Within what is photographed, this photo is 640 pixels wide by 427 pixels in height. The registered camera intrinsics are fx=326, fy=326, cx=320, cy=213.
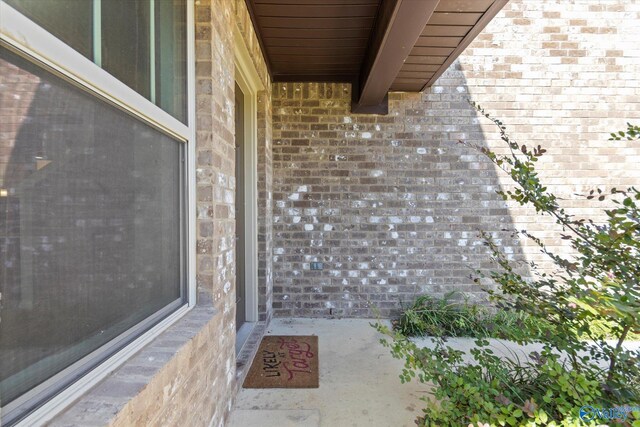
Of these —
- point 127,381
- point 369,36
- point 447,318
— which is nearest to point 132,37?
point 127,381

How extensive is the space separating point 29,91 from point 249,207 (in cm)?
259

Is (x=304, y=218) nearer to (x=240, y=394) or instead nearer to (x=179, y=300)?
(x=240, y=394)

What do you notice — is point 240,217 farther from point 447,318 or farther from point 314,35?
point 447,318

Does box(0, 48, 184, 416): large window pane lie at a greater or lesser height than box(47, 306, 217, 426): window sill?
greater

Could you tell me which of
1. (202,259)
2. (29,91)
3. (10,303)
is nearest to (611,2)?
(202,259)

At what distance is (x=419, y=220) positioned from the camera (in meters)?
3.79

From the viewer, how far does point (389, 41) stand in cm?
232

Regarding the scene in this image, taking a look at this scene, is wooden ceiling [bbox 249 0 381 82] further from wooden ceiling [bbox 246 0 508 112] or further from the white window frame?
the white window frame

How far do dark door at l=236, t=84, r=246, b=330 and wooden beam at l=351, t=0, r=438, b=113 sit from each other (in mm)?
1243

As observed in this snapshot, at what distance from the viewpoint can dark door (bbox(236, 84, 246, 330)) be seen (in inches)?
122

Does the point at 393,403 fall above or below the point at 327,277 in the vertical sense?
below

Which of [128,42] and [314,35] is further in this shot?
[314,35]

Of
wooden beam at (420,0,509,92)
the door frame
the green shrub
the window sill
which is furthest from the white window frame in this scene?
the green shrub

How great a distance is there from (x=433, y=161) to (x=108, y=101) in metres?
3.41
